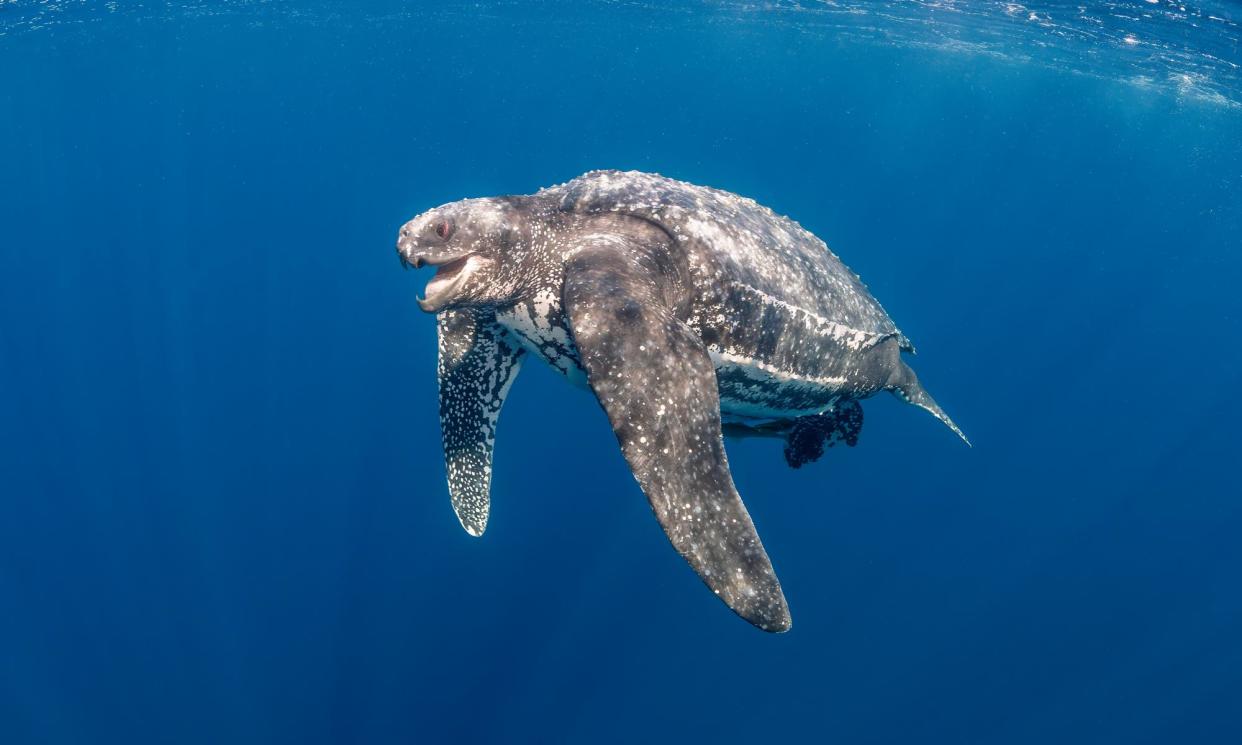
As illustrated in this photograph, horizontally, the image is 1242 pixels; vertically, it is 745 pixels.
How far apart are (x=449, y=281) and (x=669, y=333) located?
1.57m

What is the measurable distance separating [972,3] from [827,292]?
21.7m

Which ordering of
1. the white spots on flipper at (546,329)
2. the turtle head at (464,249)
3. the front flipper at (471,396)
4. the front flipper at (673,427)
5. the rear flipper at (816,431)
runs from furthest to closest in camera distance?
1. the rear flipper at (816,431)
2. the front flipper at (471,396)
3. the white spots on flipper at (546,329)
4. the turtle head at (464,249)
5. the front flipper at (673,427)

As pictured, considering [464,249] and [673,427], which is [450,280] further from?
[673,427]

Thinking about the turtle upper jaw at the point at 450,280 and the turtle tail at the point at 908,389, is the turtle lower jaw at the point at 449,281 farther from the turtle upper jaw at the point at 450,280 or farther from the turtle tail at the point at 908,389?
the turtle tail at the point at 908,389

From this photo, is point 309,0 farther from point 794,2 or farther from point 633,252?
point 633,252

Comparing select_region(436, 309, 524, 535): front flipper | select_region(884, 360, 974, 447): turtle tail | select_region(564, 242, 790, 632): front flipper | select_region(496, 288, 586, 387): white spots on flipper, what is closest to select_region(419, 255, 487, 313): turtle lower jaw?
select_region(496, 288, 586, 387): white spots on flipper

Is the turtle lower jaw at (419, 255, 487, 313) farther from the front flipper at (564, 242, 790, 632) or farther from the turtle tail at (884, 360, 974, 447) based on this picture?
the turtle tail at (884, 360, 974, 447)

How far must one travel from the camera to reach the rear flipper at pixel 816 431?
714 cm

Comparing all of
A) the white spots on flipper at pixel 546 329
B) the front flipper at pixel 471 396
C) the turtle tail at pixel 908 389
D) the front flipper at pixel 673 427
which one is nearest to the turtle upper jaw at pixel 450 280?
the white spots on flipper at pixel 546 329

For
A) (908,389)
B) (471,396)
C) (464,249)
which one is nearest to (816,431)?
(908,389)

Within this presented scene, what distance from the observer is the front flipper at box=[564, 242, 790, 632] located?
11.1 feet

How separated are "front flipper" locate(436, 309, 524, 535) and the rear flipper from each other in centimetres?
296

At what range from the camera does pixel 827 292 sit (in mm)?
5793

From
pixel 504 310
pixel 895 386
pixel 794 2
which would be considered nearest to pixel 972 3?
pixel 794 2
